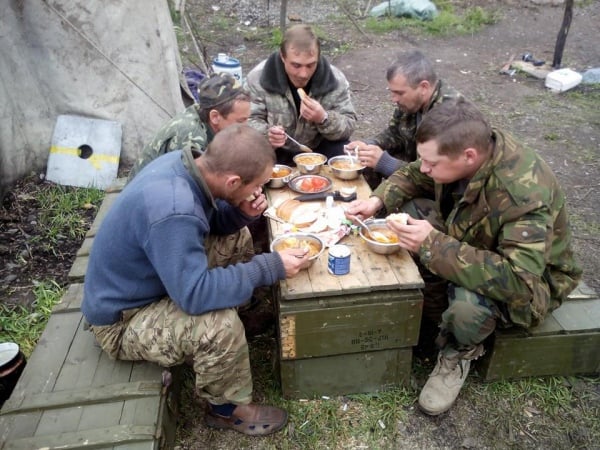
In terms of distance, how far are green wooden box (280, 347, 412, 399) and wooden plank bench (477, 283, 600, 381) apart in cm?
54

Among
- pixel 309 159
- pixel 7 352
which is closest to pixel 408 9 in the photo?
pixel 309 159

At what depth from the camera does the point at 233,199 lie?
102 inches

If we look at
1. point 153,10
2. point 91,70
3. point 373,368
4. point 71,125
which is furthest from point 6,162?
point 373,368

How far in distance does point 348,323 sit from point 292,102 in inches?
92.2

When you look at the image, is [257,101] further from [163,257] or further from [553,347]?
[553,347]

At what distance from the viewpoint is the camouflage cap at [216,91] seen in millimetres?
3318

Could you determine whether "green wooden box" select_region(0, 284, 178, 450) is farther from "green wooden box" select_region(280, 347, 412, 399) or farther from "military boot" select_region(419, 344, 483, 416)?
"military boot" select_region(419, 344, 483, 416)

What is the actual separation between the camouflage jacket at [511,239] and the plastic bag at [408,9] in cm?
1006

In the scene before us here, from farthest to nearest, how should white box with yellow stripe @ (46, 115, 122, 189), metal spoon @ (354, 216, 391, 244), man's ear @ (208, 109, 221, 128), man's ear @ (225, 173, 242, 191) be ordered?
white box with yellow stripe @ (46, 115, 122, 189)
man's ear @ (208, 109, 221, 128)
metal spoon @ (354, 216, 391, 244)
man's ear @ (225, 173, 242, 191)

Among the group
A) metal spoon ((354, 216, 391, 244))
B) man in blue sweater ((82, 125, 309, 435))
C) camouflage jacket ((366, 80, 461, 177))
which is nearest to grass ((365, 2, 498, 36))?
camouflage jacket ((366, 80, 461, 177))

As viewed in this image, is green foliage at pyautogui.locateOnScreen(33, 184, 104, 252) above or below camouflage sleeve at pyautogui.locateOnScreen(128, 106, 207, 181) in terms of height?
below

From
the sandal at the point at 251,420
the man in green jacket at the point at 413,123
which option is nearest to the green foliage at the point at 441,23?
the man in green jacket at the point at 413,123

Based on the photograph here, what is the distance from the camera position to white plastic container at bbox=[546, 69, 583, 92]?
7.88m

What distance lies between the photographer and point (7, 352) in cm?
298
